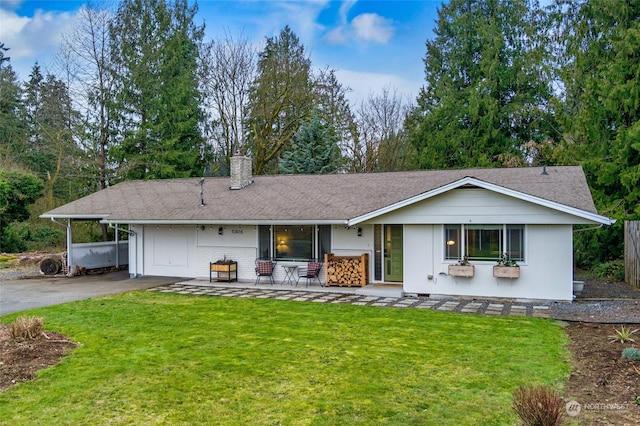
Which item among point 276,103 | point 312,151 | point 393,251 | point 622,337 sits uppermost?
point 276,103

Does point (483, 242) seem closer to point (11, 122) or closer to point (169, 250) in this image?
point (169, 250)

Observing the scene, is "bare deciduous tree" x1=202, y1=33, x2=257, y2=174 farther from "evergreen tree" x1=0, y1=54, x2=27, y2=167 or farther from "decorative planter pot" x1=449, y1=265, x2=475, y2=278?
"decorative planter pot" x1=449, y1=265, x2=475, y2=278

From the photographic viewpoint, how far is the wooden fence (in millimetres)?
13131

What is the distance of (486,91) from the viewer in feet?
79.9

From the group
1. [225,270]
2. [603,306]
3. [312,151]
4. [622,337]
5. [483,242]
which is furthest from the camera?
[312,151]

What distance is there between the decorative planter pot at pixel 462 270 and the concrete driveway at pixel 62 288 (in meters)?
8.54

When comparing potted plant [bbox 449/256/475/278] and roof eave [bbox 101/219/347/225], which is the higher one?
roof eave [bbox 101/219/347/225]

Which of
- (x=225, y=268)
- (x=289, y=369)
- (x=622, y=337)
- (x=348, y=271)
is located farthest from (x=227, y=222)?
(x=622, y=337)

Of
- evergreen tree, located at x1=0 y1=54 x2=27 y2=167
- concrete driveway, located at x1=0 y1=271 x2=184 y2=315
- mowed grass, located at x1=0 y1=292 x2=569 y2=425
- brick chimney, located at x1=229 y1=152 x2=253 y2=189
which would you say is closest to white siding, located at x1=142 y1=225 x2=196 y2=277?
concrete driveway, located at x1=0 y1=271 x2=184 y2=315

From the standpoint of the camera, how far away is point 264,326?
8719 millimetres

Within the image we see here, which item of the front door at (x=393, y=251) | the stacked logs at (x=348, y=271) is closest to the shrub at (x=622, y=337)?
the front door at (x=393, y=251)

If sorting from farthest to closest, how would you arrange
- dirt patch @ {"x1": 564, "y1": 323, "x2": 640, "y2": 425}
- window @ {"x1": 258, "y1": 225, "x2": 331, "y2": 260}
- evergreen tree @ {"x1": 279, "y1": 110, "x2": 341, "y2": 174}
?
evergreen tree @ {"x1": 279, "y1": 110, "x2": 341, "y2": 174} → window @ {"x1": 258, "y1": 225, "x2": 331, "y2": 260} → dirt patch @ {"x1": 564, "y1": 323, "x2": 640, "y2": 425}

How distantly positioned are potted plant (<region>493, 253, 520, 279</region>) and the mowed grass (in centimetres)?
179

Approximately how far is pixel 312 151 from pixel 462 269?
1465 centimetres
